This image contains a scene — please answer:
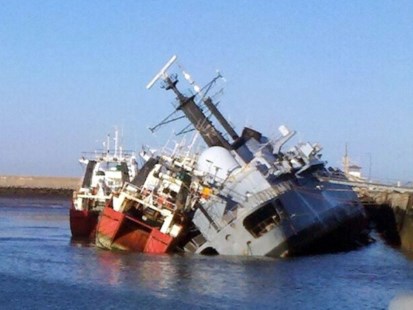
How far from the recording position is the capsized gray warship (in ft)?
101

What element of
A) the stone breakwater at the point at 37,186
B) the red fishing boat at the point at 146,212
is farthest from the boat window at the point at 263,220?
the stone breakwater at the point at 37,186

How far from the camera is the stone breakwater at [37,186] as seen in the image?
375 feet

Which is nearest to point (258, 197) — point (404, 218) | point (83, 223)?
point (404, 218)

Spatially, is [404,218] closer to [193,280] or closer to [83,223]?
[193,280]

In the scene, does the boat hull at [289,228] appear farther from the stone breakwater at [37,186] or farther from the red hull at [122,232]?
the stone breakwater at [37,186]

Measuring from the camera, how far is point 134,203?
35719 mm

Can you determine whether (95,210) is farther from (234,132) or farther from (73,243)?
(234,132)

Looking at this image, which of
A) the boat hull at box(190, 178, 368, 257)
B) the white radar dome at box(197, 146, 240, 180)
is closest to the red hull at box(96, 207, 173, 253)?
the boat hull at box(190, 178, 368, 257)

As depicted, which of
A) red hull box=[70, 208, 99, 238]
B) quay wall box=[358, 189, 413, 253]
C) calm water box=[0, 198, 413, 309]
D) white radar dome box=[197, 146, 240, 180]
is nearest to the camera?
calm water box=[0, 198, 413, 309]

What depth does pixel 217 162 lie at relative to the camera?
115 ft

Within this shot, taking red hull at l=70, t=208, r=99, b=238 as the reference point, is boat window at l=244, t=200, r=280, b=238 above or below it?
above

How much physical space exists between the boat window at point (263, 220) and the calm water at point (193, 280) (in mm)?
1431

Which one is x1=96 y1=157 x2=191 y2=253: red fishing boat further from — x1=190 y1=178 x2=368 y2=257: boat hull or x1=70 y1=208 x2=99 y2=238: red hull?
x1=70 y1=208 x2=99 y2=238: red hull

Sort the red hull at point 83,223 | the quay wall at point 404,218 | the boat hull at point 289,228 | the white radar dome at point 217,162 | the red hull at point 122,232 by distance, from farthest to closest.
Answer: the red hull at point 83,223
the quay wall at point 404,218
the red hull at point 122,232
the white radar dome at point 217,162
the boat hull at point 289,228
